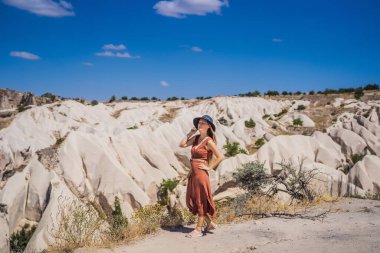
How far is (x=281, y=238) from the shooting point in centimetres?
579

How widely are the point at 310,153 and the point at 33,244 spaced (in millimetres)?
20986

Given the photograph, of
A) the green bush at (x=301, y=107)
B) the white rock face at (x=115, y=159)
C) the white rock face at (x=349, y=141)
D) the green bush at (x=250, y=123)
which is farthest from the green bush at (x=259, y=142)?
the green bush at (x=301, y=107)

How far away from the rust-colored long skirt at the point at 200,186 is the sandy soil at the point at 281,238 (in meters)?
0.45

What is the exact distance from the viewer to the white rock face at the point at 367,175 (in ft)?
66.0

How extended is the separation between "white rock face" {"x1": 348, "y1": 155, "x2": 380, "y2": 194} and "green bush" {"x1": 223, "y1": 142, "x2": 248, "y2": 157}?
443 inches

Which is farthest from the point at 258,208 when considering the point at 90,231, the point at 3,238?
the point at 3,238

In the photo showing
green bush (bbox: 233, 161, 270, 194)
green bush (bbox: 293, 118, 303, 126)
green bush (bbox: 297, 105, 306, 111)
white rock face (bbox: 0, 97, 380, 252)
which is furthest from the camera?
green bush (bbox: 297, 105, 306, 111)

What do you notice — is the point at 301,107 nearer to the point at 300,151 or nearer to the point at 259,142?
the point at 259,142

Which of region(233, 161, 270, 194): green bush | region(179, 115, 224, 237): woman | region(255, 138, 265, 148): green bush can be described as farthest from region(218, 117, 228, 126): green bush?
region(179, 115, 224, 237): woman

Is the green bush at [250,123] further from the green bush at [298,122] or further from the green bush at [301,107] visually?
the green bush at [301,107]

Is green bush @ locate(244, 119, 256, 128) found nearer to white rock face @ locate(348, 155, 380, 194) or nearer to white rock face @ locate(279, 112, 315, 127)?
white rock face @ locate(279, 112, 315, 127)

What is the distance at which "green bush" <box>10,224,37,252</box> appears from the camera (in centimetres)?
1363

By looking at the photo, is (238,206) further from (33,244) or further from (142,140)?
(142,140)

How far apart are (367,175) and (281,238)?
55.7ft
